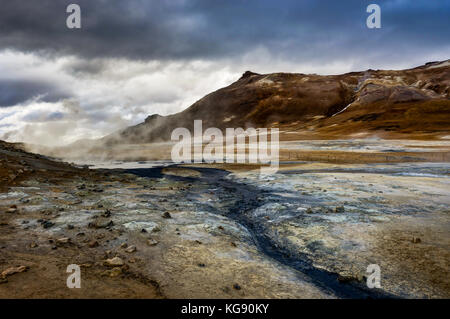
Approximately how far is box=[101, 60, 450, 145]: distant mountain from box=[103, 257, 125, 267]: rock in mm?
99970

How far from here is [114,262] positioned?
783 cm

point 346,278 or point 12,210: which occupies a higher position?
point 12,210

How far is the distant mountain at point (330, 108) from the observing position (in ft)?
365

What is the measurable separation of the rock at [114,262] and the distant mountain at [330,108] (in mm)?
99970

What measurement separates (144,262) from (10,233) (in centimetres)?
518

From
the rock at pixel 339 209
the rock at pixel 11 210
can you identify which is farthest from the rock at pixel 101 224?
the rock at pixel 339 209

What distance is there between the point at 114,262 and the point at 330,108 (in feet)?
553

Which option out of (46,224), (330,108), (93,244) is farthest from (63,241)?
(330,108)

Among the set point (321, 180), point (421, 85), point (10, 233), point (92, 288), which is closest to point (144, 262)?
point (92, 288)

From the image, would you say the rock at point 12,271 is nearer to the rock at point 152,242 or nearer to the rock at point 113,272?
the rock at point 113,272

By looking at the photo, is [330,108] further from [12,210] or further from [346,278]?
[12,210]

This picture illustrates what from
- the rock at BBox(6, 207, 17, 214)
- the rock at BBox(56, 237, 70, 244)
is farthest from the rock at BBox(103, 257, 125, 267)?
the rock at BBox(6, 207, 17, 214)

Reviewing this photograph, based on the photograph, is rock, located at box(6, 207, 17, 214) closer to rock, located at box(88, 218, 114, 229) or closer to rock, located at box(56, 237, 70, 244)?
rock, located at box(88, 218, 114, 229)

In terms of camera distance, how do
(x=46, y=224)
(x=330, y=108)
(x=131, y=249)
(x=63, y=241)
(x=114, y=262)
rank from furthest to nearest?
(x=330, y=108) → (x=46, y=224) → (x=63, y=241) → (x=131, y=249) → (x=114, y=262)
